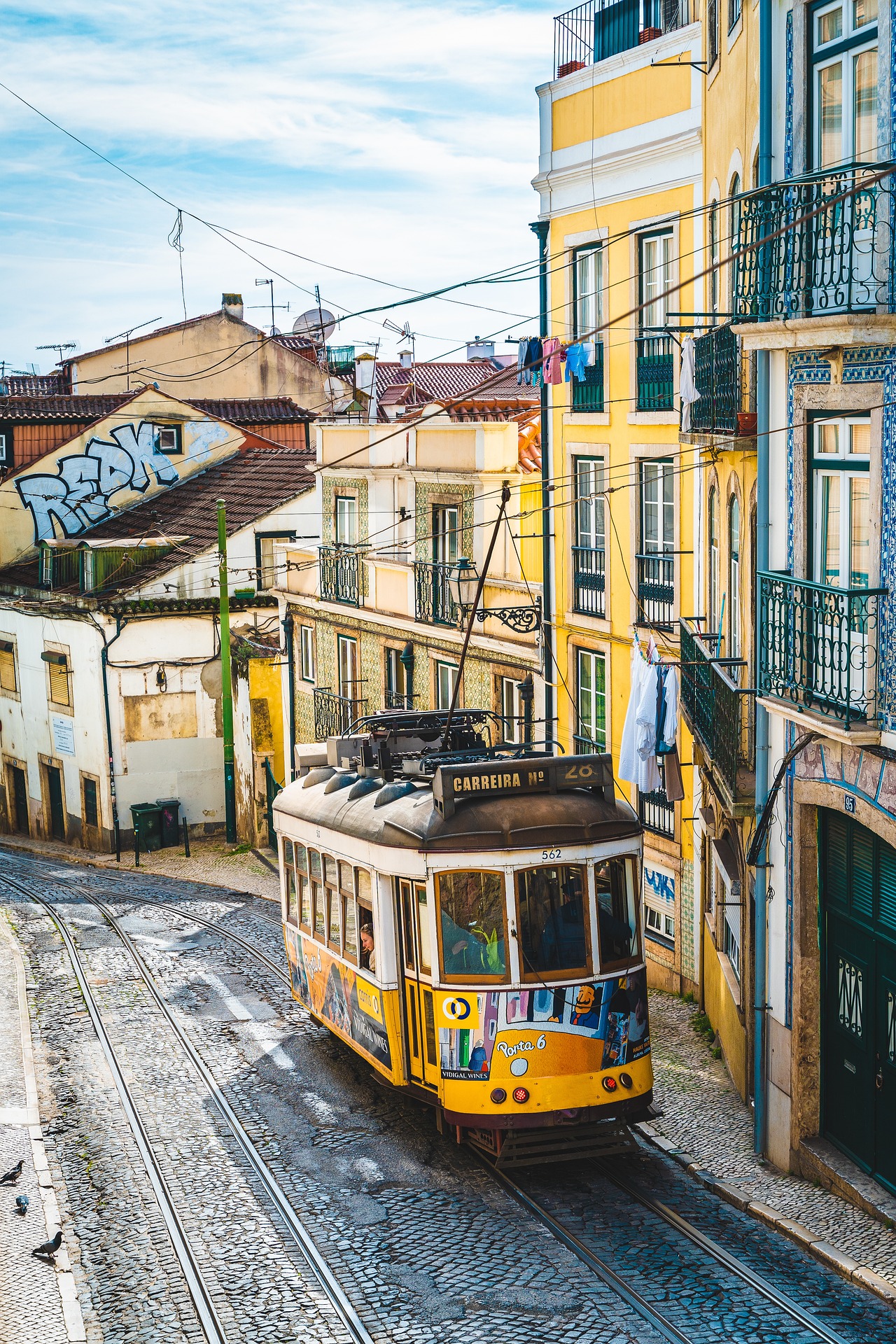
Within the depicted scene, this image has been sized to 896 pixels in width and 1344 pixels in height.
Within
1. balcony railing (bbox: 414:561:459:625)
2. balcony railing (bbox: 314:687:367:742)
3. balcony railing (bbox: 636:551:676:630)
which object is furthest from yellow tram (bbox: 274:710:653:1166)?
balcony railing (bbox: 314:687:367:742)

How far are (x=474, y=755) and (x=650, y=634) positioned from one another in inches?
194

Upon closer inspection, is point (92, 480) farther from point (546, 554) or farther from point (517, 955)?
point (517, 955)

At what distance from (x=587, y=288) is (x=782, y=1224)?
12.9 meters

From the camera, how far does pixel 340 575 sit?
29750mm

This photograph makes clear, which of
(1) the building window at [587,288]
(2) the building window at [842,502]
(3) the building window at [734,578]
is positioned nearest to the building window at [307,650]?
(1) the building window at [587,288]

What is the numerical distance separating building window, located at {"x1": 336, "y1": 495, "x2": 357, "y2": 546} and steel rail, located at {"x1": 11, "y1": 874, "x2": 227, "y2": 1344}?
36.3ft

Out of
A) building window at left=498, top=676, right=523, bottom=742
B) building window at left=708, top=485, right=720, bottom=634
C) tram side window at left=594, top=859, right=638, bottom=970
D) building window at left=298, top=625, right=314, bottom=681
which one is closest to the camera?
tram side window at left=594, top=859, right=638, bottom=970

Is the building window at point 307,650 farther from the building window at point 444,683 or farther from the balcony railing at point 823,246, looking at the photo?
the balcony railing at point 823,246

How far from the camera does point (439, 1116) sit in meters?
12.8

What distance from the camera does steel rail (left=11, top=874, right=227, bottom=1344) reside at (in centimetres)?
1054

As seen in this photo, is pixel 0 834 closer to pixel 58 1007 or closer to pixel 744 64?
pixel 58 1007

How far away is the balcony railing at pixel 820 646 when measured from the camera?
34.8 ft

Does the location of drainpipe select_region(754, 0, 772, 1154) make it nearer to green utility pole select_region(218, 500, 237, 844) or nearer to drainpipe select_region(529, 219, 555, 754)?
drainpipe select_region(529, 219, 555, 754)

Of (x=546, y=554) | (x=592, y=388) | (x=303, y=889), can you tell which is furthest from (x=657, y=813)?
(x=592, y=388)
